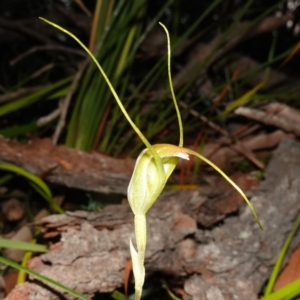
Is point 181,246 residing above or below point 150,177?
below

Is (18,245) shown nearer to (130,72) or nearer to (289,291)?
(289,291)

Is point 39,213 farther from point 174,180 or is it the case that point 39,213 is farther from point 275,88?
point 275,88

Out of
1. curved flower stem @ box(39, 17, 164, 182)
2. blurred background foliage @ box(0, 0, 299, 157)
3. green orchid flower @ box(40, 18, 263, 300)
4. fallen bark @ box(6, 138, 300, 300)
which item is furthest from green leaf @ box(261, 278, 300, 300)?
blurred background foliage @ box(0, 0, 299, 157)

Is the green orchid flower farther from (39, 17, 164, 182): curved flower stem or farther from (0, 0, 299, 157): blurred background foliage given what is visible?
(0, 0, 299, 157): blurred background foliage

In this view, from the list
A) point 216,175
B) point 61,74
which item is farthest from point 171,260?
point 61,74

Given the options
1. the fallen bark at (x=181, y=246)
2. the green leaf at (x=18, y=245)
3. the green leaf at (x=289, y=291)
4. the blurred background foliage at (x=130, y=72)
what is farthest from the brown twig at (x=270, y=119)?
the green leaf at (x=18, y=245)

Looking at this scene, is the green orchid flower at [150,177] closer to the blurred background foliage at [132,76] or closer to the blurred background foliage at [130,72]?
the blurred background foliage at [132,76]

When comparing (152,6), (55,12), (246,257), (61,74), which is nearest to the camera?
(246,257)

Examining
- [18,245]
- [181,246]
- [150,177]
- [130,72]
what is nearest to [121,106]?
[150,177]
